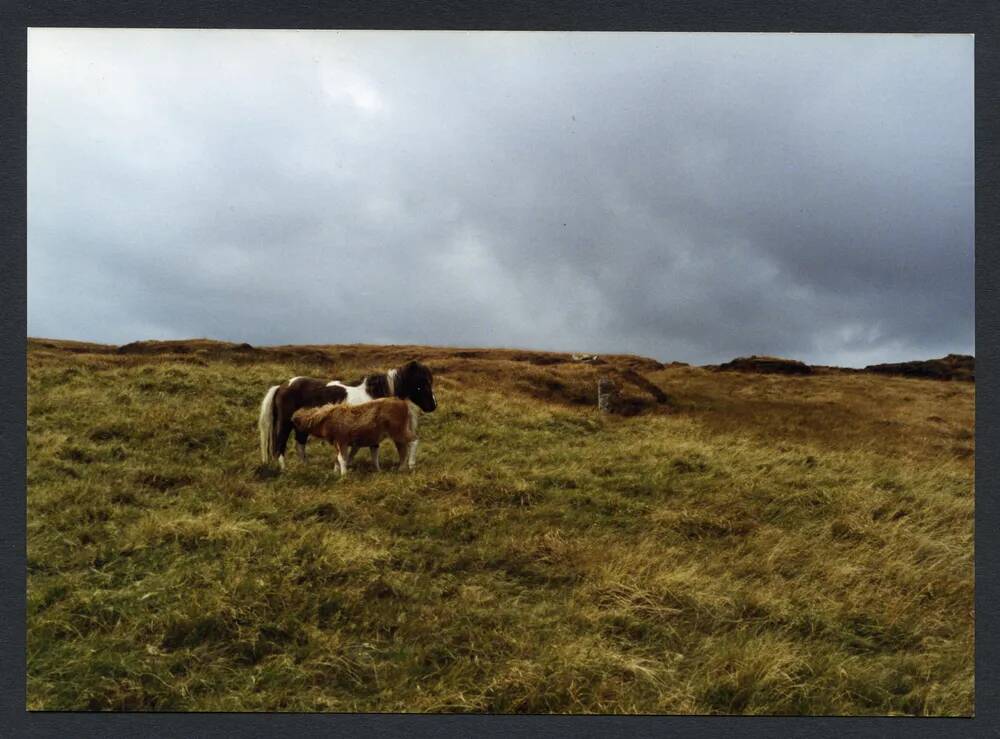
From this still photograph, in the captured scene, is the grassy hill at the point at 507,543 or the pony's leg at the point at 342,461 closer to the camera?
the grassy hill at the point at 507,543

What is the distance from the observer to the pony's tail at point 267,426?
Answer: 6172 mm

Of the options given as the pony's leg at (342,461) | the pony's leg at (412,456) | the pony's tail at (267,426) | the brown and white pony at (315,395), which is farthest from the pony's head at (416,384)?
the pony's tail at (267,426)

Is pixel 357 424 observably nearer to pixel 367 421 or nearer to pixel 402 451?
pixel 367 421

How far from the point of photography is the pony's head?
6.39m

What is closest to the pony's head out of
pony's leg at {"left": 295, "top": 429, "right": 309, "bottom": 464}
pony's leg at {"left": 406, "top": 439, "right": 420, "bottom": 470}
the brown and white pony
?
the brown and white pony

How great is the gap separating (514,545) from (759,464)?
3254mm

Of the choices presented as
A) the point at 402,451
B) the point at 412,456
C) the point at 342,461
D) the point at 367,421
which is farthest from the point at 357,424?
the point at 412,456

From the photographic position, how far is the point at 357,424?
612cm

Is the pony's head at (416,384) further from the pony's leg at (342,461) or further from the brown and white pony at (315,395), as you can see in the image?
the pony's leg at (342,461)

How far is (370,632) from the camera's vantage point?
172 inches

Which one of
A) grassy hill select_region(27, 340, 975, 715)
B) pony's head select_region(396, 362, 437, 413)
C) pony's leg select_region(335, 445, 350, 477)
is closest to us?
grassy hill select_region(27, 340, 975, 715)

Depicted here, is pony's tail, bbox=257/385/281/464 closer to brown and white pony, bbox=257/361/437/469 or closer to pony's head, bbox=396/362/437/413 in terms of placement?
brown and white pony, bbox=257/361/437/469

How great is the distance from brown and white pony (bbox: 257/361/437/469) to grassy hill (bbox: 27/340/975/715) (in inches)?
6.7

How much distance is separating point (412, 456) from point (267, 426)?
1671mm
